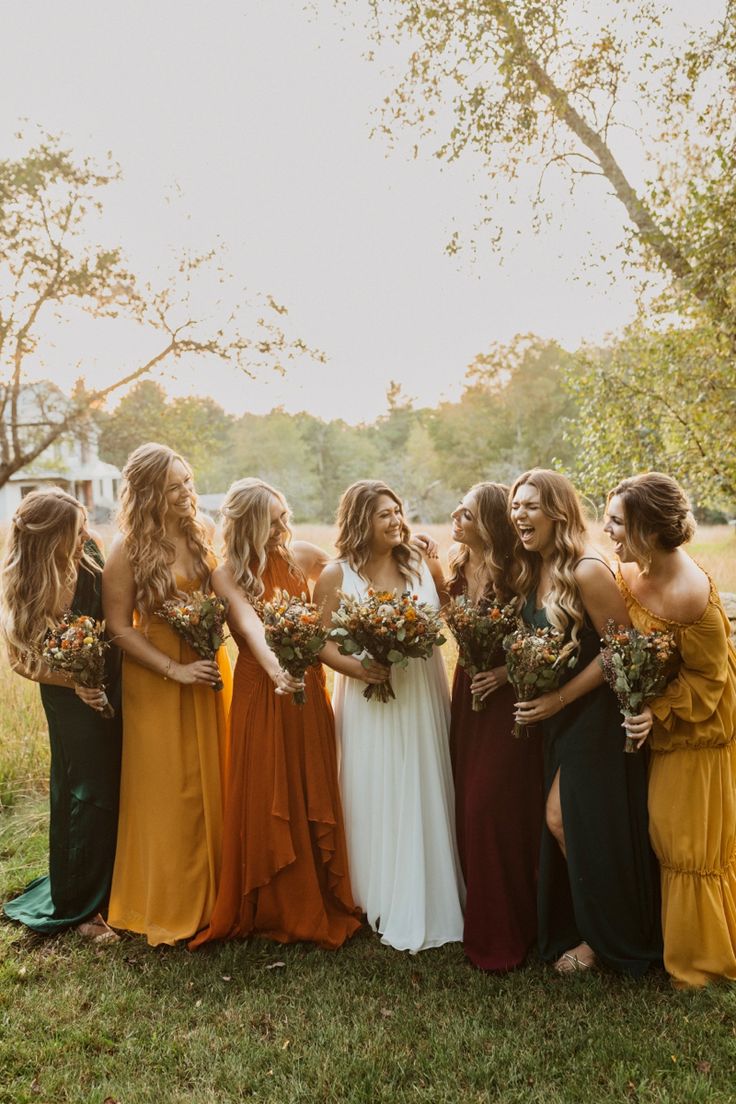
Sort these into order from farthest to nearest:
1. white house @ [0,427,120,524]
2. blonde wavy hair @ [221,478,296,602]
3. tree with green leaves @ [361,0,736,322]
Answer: white house @ [0,427,120,524] < tree with green leaves @ [361,0,736,322] < blonde wavy hair @ [221,478,296,602]

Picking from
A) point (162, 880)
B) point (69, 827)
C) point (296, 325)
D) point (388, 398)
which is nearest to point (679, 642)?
point (162, 880)

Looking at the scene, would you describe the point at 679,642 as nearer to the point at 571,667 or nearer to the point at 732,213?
the point at 571,667

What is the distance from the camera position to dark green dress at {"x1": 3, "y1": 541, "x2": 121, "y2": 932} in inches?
204

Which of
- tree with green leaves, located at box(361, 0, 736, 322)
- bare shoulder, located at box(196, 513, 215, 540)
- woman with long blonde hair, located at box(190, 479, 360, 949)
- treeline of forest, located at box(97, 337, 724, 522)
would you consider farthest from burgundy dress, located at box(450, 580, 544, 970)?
treeline of forest, located at box(97, 337, 724, 522)

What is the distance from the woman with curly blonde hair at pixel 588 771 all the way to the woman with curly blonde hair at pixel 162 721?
1943 millimetres

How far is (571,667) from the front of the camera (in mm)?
4387

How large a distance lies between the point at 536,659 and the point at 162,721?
2.29 meters

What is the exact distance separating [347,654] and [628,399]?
6587 millimetres

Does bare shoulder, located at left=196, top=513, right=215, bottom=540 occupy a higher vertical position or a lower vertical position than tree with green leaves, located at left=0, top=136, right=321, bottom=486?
lower

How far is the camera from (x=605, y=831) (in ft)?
14.6

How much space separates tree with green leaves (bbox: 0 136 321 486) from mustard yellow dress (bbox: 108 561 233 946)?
14.6 meters

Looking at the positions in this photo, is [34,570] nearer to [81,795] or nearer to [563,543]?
[81,795]

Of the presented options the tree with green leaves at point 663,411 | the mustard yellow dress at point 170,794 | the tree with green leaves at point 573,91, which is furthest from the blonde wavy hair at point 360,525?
the tree with green leaves at point 573,91

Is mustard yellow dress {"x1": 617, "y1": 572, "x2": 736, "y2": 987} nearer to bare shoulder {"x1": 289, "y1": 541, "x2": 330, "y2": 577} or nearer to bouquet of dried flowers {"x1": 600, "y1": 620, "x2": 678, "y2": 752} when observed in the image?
bouquet of dried flowers {"x1": 600, "y1": 620, "x2": 678, "y2": 752}
